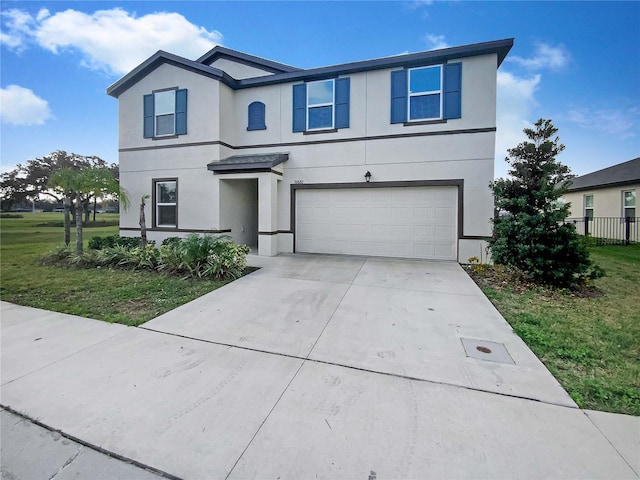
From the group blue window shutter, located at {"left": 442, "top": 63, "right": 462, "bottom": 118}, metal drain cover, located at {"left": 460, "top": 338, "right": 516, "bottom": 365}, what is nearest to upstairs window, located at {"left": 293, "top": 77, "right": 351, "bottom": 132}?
blue window shutter, located at {"left": 442, "top": 63, "right": 462, "bottom": 118}

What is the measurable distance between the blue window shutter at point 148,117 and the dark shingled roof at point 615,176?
20.8m

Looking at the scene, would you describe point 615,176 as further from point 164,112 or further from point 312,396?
point 164,112

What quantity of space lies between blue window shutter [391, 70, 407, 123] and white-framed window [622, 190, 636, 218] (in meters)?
13.2

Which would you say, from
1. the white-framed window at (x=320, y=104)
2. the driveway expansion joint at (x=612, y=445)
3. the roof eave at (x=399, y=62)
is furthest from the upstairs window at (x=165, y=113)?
the driveway expansion joint at (x=612, y=445)

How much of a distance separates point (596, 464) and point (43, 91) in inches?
Result: 636

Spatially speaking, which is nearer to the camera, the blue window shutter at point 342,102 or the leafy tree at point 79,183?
the leafy tree at point 79,183

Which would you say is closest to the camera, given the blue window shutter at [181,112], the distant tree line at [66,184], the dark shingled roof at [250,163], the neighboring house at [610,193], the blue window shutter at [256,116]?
the distant tree line at [66,184]

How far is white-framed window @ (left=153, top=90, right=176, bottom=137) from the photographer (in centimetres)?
1044

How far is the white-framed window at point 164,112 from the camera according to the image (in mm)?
10443

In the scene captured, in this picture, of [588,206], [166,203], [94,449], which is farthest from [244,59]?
[588,206]

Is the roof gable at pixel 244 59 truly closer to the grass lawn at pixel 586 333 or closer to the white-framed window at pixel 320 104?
the white-framed window at pixel 320 104

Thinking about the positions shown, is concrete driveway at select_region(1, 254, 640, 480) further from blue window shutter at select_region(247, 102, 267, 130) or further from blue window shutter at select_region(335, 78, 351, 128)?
blue window shutter at select_region(247, 102, 267, 130)

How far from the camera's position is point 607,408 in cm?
240

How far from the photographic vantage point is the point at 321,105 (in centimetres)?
973
